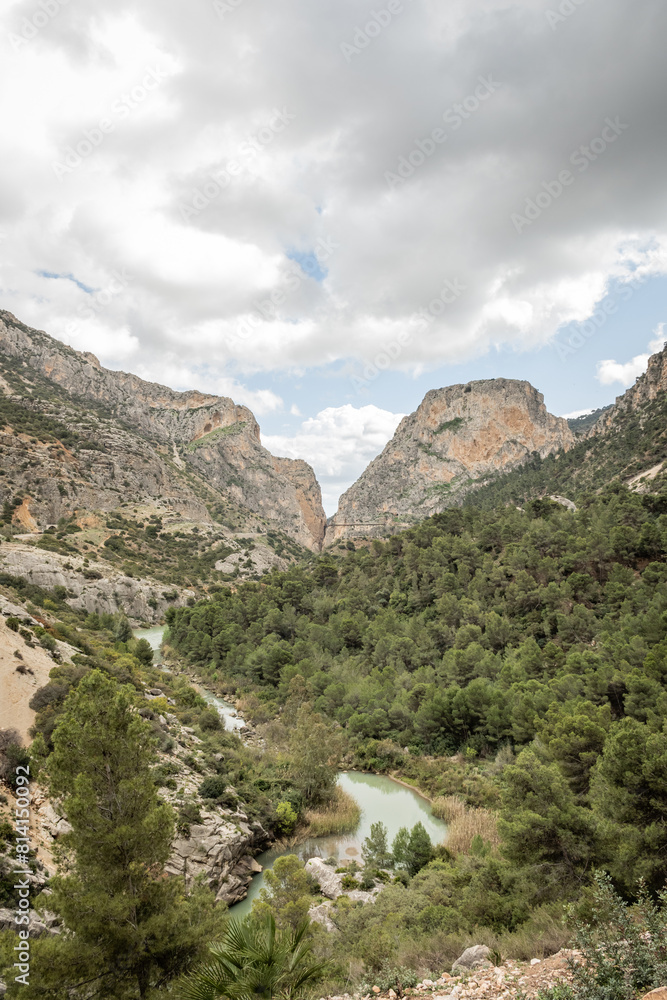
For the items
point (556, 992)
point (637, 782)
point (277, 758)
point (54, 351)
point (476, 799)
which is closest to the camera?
point (556, 992)

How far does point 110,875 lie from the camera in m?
8.58

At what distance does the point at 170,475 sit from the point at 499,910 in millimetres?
113238

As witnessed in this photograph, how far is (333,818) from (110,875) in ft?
67.0

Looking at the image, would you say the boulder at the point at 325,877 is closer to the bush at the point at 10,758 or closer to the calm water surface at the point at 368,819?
the calm water surface at the point at 368,819

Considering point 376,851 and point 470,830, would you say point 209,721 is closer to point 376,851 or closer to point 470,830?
point 376,851

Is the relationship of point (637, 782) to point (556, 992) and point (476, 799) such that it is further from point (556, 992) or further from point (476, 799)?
point (476, 799)

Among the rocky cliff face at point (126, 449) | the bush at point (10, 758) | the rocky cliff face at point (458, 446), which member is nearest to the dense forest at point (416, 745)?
the bush at point (10, 758)

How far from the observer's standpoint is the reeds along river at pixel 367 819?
75.3 ft

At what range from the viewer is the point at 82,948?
26.2 feet

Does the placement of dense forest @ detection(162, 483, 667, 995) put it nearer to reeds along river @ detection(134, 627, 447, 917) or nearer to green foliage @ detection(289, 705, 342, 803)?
reeds along river @ detection(134, 627, 447, 917)

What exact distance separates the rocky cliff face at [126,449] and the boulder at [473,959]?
79.3 m

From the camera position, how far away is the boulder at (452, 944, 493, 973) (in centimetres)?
983

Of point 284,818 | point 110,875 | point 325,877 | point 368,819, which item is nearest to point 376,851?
point 325,877

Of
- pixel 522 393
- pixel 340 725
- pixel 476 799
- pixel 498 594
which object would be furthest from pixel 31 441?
pixel 522 393
